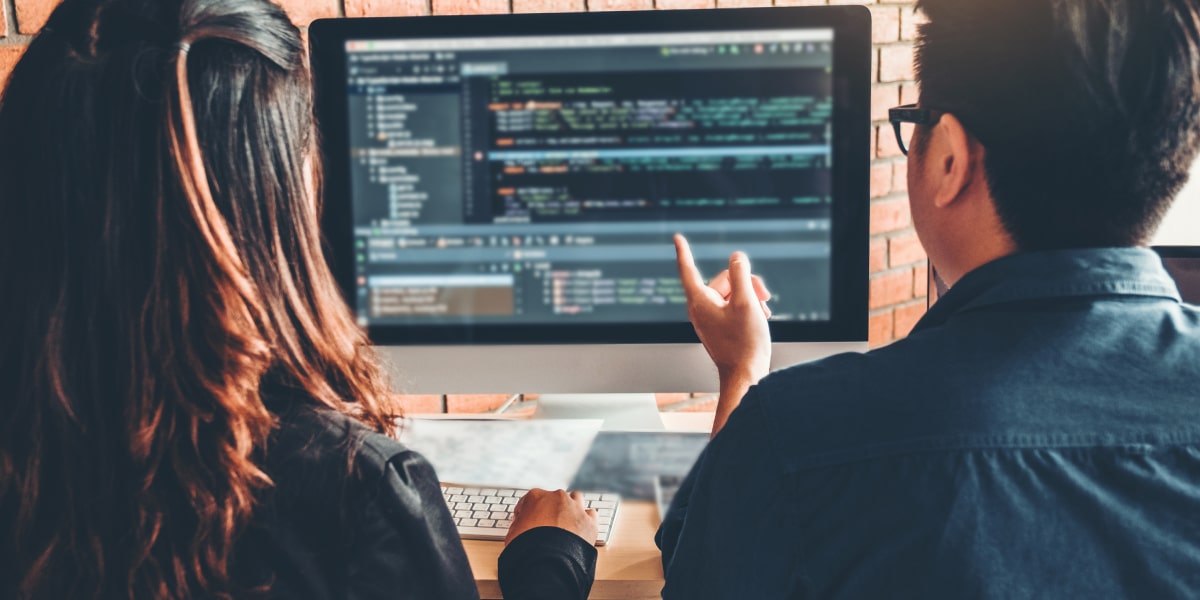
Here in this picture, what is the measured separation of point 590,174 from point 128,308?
52cm

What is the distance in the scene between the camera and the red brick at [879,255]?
180 cm

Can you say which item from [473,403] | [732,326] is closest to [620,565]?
[732,326]

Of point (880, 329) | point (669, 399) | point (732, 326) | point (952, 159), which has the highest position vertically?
point (952, 159)

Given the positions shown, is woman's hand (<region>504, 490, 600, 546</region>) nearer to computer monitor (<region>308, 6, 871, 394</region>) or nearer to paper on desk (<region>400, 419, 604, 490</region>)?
paper on desk (<region>400, 419, 604, 490</region>)

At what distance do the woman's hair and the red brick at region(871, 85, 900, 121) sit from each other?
1.33 metres

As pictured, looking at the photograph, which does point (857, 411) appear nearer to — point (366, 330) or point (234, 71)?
point (234, 71)

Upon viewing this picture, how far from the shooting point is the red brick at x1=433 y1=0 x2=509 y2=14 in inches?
54.4

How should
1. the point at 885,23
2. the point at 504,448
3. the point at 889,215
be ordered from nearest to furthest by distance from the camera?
the point at 504,448 < the point at 885,23 < the point at 889,215

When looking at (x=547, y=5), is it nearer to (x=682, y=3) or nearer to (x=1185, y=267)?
(x=682, y=3)

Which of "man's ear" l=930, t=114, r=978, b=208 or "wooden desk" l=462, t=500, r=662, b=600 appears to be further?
"wooden desk" l=462, t=500, r=662, b=600

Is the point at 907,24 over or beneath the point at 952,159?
over

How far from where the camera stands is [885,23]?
170cm

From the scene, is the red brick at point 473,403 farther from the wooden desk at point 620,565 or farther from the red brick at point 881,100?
the red brick at point 881,100

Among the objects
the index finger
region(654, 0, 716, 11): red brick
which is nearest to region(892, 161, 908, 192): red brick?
region(654, 0, 716, 11): red brick
